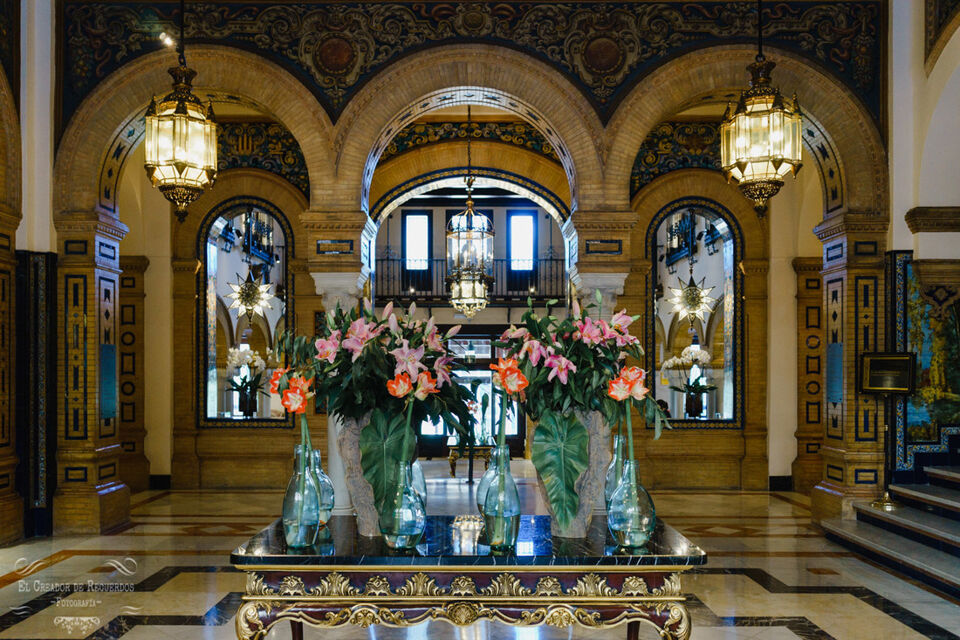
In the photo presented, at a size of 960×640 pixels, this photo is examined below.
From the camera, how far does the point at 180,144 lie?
6402 millimetres

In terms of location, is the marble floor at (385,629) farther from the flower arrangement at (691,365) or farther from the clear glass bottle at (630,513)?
the flower arrangement at (691,365)

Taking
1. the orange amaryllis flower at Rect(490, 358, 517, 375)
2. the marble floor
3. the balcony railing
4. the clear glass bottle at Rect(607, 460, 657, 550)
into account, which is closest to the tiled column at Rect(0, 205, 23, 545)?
the marble floor

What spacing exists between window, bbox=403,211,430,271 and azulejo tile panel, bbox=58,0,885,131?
514 inches

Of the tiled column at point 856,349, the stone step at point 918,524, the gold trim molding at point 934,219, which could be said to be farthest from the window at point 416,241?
the stone step at point 918,524

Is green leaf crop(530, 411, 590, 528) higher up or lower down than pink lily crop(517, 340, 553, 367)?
lower down

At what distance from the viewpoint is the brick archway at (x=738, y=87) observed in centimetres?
820

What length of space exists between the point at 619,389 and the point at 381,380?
0.99 metres

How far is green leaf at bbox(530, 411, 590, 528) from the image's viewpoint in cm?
334

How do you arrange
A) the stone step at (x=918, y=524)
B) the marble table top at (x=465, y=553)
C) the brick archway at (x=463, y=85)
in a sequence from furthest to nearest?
A: the brick archway at (x=463, y=85), the stone step at (x=918, y=524), the marble table top at (x=465, y=553)

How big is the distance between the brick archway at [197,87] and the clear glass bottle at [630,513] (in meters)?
5.78

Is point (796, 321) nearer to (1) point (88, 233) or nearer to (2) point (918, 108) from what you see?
(2) point (918, 108)

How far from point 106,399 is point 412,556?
6453 millimetres

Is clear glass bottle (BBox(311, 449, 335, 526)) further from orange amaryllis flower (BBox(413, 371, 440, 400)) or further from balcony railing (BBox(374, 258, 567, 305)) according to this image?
balcony railing (BBox(374, 258, 567, 305))

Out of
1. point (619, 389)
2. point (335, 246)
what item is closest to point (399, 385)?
point (619, 389)
